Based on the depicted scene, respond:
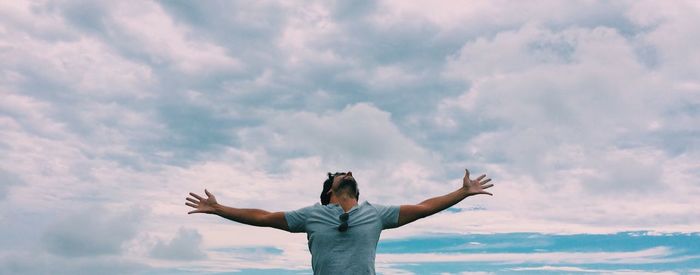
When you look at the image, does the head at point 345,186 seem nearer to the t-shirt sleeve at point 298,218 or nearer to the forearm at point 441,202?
the t-shirt sleeve at point 298,218

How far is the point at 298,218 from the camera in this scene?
1041cm

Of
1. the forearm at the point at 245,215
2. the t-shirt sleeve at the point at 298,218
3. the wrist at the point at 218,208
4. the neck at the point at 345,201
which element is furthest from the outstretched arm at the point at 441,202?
the wrist at the point at 218,208

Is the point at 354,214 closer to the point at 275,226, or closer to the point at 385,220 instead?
the point at 385,220

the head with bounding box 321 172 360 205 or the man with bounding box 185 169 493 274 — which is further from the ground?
the head with bounding box 321 172 360 205

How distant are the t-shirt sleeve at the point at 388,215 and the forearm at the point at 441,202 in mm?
567

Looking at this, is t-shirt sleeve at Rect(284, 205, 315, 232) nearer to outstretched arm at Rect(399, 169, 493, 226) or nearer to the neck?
the neck

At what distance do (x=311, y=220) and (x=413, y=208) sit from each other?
5.71 ft

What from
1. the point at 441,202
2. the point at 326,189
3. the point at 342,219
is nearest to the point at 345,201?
the point at 342,219

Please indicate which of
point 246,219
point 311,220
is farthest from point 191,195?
point 311,220

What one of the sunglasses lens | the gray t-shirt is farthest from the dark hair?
the sunglasses lens

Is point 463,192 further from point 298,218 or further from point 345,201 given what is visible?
point 298,218

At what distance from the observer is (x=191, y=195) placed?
11.5 m

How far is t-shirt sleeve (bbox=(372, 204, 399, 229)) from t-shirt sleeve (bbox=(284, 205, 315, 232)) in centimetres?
113

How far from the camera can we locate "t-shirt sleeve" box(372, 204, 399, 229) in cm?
1045
